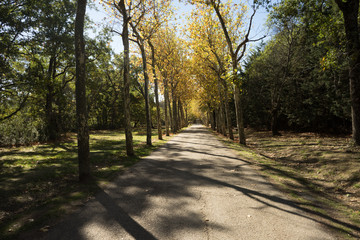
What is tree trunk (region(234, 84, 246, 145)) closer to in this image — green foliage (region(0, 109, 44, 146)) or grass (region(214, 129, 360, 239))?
grass (region(214, 129, 360, 239))

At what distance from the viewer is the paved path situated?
329 centimetres

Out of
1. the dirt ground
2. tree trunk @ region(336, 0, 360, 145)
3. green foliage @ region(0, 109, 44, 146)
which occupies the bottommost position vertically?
the dirt ground

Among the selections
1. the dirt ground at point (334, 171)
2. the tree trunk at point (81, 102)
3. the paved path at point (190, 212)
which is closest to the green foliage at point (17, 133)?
the tree trunk at point (81, 102)

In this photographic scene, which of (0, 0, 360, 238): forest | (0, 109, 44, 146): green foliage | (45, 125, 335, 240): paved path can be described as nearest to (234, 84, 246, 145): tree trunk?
(0, 0, 360, 238): forest

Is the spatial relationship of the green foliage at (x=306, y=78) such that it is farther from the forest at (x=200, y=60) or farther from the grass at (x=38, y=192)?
the grass at (x=38, y=192)

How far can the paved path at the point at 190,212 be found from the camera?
329cm

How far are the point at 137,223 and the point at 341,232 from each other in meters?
3.86

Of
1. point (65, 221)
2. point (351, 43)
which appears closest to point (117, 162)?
point (65, 221)

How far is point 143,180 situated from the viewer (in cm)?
620

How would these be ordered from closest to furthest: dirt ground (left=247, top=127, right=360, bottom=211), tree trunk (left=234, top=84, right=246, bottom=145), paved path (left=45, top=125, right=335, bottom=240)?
1. paved path (left=45, top=125, right=335, bottom=240)
2. dirt ground (left=247, top=127, right=360, bottom=211)
3. tree trunk (left=234, top=84, right=246, bottom=145)

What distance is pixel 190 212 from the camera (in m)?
4.02

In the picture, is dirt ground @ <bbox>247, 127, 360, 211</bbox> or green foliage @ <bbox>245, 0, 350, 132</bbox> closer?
dirt ground @ <bbox>247, 127, 360, 211</bbox>

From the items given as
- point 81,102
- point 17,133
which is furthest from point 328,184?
point 17,133

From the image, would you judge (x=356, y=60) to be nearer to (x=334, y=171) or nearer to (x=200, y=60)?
(x=334, y=171)
